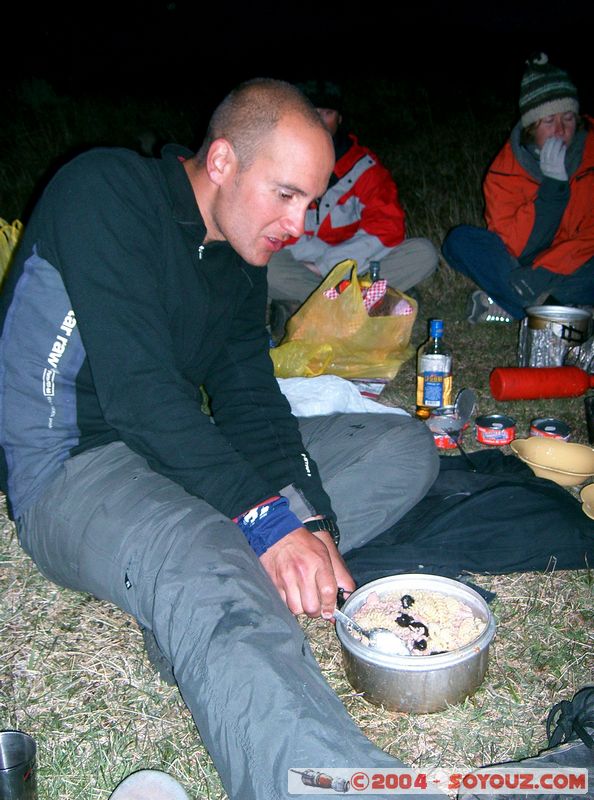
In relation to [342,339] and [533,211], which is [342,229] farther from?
[533,211]

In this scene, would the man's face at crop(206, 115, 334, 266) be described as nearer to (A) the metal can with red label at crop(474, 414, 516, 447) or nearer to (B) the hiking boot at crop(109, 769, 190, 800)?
(B) the hiking boot at crop(109, 769, 190, 800)

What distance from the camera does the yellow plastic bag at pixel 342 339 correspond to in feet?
12.0

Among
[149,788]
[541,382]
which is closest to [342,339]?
[541,382]

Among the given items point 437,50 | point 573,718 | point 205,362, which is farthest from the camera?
point 437,50

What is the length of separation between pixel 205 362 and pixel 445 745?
4.10 feet

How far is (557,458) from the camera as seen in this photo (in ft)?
9.44

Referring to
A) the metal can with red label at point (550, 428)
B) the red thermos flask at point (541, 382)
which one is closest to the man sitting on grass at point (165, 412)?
the metal can with red label at point (550, 428)

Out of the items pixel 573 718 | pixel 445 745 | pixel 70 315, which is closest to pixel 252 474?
pixel 70 315

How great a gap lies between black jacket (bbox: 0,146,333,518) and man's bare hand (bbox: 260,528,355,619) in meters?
0.13

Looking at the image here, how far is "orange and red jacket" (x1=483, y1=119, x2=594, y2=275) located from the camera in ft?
14.3

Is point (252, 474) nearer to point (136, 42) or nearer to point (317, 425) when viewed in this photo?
point (317, 425)

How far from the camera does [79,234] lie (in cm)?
171

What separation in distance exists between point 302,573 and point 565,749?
2.17 ft

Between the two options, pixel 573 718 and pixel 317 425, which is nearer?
pixel 573 718
